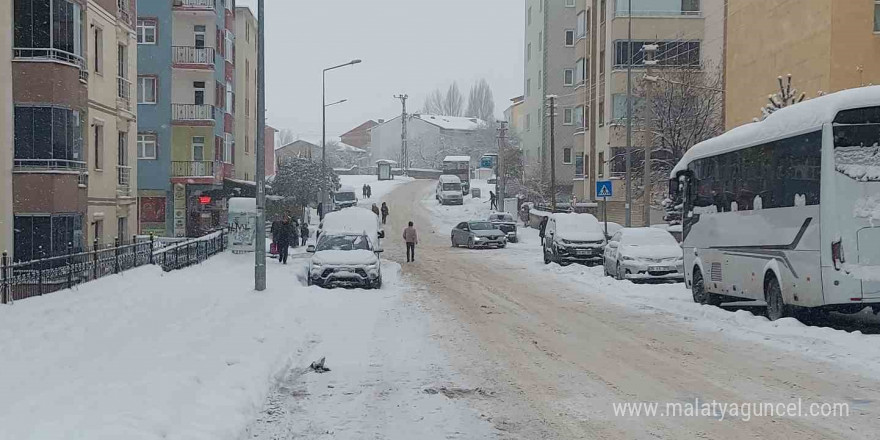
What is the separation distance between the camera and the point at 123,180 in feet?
105

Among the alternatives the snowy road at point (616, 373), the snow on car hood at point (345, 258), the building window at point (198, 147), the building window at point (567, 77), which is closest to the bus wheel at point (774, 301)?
the snowy road at point (616, 373)

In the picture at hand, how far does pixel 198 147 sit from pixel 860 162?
122 feet

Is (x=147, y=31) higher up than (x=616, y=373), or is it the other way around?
(x=147, y=31)

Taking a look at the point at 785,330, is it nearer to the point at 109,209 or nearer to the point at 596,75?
the point at 109,209

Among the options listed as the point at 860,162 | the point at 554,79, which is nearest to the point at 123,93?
the point at 860,162

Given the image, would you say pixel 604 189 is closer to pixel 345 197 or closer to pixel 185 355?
pixel 185 355

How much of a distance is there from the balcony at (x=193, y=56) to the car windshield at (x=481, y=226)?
49.9ft

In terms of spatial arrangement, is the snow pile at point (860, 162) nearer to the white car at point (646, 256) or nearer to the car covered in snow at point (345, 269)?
the white car at point (646, 256)

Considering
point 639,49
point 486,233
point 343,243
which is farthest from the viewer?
point 639,49

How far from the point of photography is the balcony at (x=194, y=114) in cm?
4588

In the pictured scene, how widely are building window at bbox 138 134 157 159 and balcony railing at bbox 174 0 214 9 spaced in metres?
6.64

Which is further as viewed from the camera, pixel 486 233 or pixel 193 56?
pixel 486 233

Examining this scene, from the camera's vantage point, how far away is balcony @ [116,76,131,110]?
31047 millimetres

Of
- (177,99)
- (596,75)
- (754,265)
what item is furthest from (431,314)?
(596,75)
